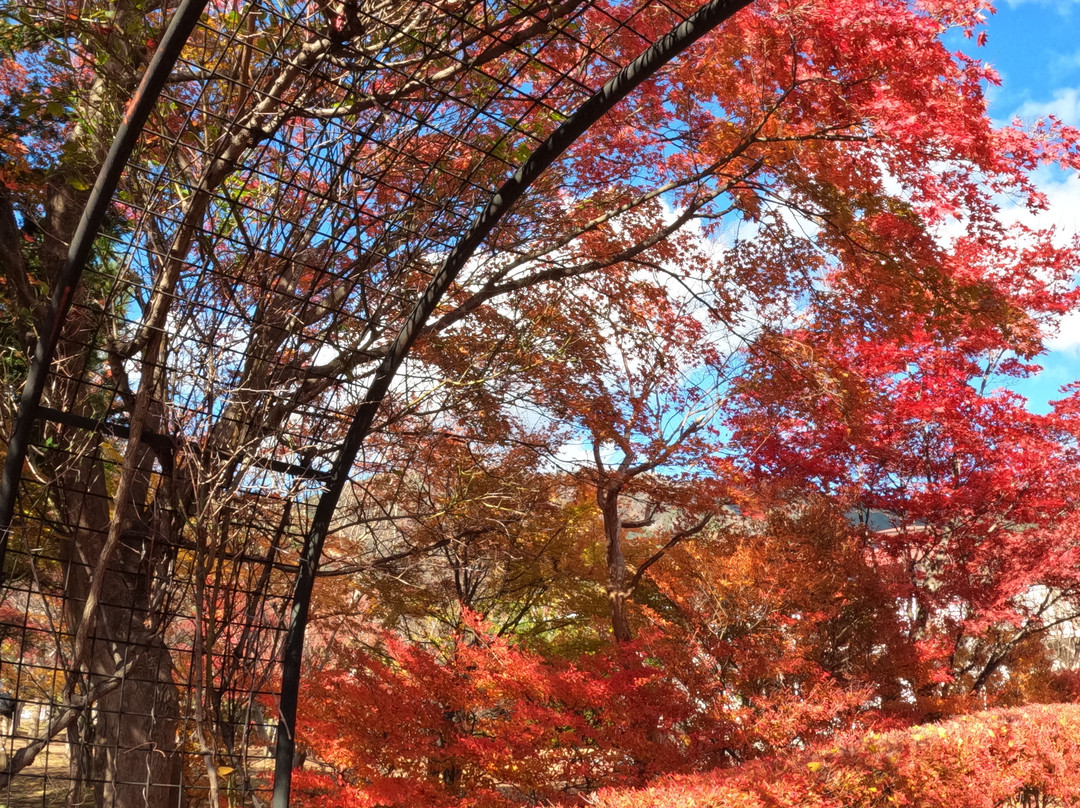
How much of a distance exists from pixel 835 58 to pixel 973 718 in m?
4.28

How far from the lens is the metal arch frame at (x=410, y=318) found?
2.12 meters

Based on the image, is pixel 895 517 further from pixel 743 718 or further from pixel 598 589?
pixel 743 718

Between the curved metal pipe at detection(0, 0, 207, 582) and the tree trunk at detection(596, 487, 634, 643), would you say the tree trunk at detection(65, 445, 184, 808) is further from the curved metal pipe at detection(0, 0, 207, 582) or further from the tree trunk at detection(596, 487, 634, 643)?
the tree trunk at detection(596, 487, 634, 643)

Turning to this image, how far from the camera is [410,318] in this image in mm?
2832

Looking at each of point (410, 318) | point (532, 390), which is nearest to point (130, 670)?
point (410, 318)

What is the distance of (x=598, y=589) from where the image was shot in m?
9.16

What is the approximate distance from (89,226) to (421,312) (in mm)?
1013

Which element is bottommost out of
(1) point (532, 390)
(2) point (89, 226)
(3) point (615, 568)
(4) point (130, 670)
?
(4) point (130, 670)

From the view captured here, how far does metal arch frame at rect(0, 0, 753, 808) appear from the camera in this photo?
2.12m

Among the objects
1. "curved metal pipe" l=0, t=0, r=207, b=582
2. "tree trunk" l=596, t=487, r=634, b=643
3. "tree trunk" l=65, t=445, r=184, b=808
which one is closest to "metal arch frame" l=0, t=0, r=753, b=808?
"curved metal pipe" l=0, t=0, r=207, b=582

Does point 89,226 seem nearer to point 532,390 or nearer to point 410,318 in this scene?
point 410,318

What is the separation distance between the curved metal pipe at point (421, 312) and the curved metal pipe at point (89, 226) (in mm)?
953

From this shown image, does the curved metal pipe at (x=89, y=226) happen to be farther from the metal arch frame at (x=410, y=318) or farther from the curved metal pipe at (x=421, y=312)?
the curved metal pipe at (x=421, y=312)

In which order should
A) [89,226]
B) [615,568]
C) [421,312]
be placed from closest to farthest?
[89,226]
[421,312]
[615,568]
